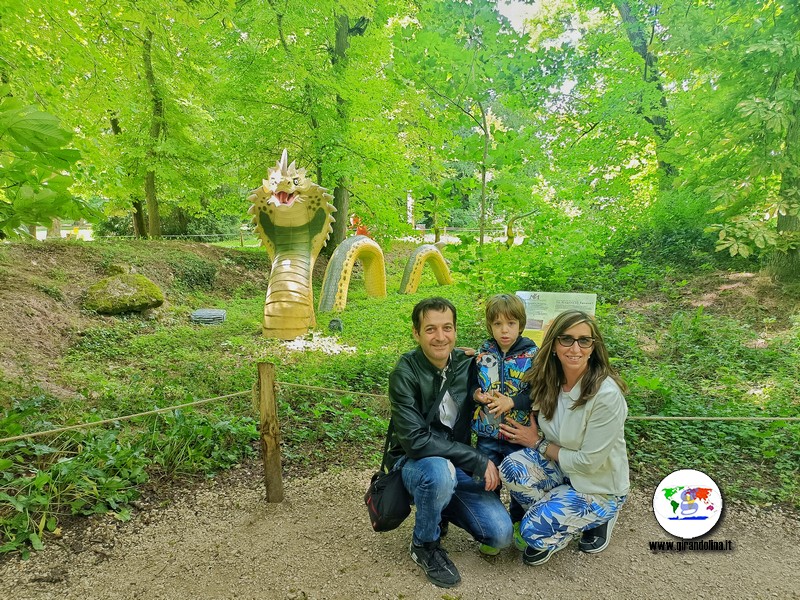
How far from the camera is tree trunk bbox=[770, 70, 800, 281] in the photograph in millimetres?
5018

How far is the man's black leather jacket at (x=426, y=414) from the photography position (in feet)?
6.12

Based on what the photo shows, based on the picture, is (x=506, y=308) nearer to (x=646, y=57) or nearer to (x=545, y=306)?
(x=545, y=306)

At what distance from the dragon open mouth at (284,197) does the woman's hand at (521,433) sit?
4.99 m

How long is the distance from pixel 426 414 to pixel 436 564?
615 millimetres

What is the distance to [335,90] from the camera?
26.1ft

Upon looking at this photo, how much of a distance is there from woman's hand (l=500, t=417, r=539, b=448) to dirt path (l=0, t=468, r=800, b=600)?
0.51 m

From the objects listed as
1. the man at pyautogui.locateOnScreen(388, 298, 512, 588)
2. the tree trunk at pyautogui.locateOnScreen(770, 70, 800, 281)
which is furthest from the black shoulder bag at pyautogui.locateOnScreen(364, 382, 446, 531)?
the tree trunk at pyautogui.locateOnScreen(770, 70, 800, 281)

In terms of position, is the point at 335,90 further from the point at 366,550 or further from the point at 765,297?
the point at 366,550

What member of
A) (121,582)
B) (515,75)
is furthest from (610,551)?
(515,75)

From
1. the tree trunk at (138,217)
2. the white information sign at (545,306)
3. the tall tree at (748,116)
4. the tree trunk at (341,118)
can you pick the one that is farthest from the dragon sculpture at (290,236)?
→ the tree trunk at (138,217)

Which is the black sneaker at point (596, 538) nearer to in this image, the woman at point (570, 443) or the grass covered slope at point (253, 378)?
the woman at point (570, 443)

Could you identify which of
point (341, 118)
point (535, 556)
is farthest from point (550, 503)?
point (341, 118)

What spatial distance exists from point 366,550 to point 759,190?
6.12 metres

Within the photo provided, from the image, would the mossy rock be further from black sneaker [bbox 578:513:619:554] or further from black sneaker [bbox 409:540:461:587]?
black sneaker [bbox 578:513:619:554]
